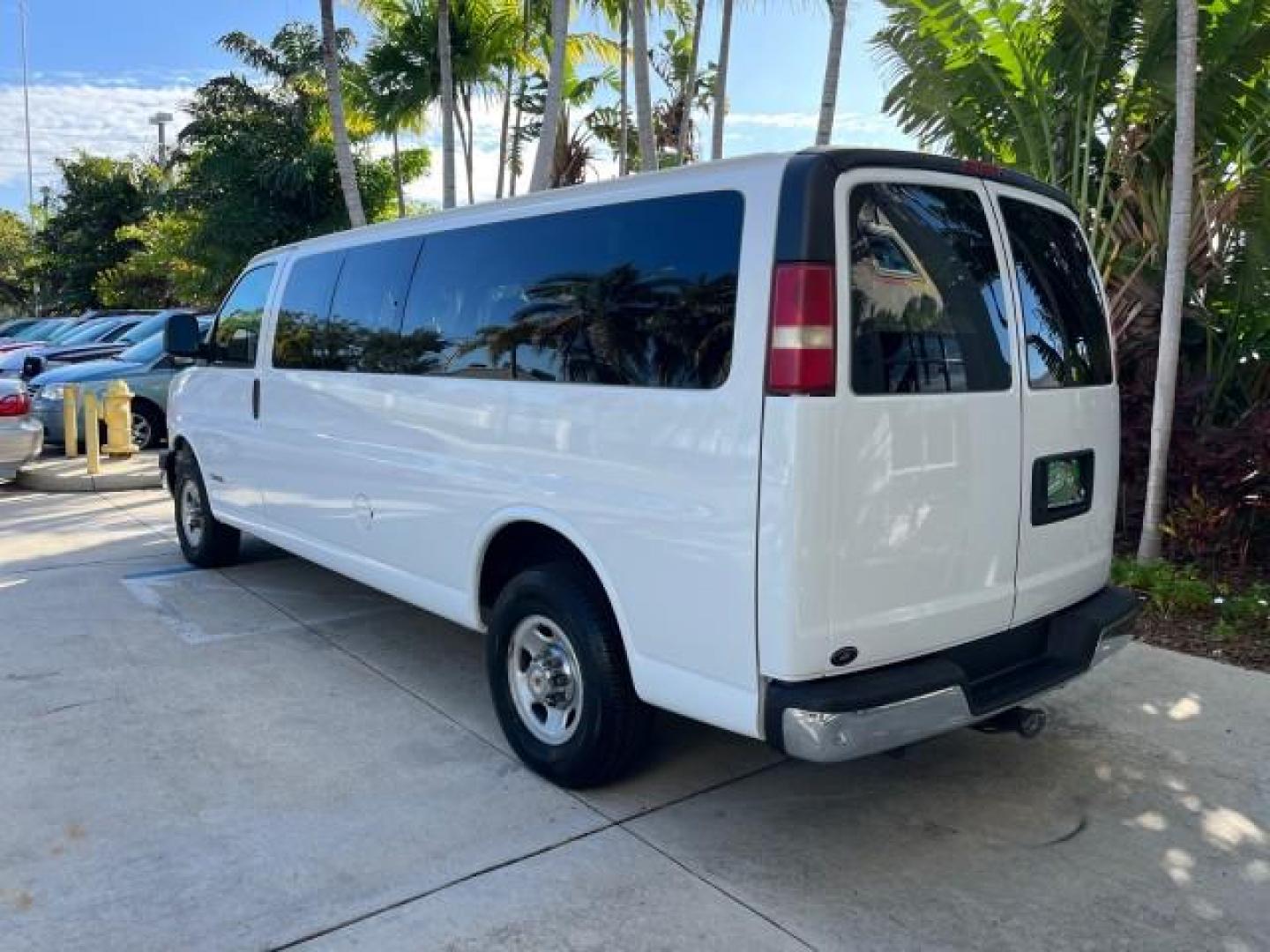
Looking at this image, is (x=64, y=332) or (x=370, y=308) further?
(x=64, y=332)

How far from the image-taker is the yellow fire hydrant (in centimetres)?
1105

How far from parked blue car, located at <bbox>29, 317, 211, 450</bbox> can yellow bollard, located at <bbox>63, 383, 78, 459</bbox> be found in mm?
332

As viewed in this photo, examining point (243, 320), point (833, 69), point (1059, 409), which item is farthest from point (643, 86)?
point (1059, 409)

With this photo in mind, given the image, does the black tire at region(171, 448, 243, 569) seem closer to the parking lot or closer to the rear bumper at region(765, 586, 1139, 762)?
the parking lot

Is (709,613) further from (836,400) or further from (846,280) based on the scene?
(846,280)

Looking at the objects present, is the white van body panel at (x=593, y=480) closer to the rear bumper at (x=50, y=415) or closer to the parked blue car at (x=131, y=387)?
the parked blue car at (x=131, y=387)

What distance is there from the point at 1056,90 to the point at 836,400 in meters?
5.85

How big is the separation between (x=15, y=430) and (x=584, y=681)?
827 centimetres

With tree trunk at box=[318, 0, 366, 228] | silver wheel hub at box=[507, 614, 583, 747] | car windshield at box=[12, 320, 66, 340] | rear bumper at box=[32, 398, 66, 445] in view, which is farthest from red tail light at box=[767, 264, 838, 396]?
car windshield at box=[12, 320, 66, 340]

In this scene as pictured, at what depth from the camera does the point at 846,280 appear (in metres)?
2.89

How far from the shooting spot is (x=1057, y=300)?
3.63 meters

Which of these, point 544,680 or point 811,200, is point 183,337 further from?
point 811,200

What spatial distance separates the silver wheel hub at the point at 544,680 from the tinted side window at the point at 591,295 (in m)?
0.97

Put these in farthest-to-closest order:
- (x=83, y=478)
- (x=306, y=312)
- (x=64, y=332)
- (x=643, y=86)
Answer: (x=64, y=332) < (x=643, y=86) < (x=83, y=478) < (x=306, y=312)
